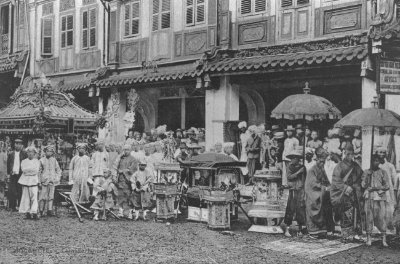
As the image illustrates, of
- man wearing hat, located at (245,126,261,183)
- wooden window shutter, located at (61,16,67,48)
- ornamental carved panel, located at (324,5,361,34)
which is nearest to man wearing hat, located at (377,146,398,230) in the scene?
ornamental carved panel, located at (324,5,361,34)

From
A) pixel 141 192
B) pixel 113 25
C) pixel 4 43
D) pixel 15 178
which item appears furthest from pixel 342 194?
pixel 4 43

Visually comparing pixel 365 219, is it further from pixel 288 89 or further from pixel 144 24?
pixel 144 24

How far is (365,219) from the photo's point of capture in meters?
9.97

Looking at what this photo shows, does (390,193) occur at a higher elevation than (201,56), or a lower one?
lower

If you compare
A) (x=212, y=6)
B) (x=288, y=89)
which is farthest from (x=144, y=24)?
(x=288, y=89)

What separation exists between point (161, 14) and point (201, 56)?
281 centimetres

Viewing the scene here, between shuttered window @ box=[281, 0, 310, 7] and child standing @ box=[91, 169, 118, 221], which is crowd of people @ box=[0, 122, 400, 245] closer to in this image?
child standing @ box=[91, 169, 118, 221]

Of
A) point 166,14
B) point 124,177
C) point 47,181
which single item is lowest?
point 47,181

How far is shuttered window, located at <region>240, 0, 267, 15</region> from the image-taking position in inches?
635

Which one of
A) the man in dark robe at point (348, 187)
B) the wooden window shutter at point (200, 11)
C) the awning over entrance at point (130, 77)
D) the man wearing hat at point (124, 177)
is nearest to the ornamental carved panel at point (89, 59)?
the awning over entrance at point (130, 77)

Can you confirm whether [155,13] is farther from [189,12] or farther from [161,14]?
[189,12]

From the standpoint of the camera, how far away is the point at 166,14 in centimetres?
1878

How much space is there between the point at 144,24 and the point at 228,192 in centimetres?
975

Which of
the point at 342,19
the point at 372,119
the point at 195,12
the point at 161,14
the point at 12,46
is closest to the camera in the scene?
the point at 372,119
